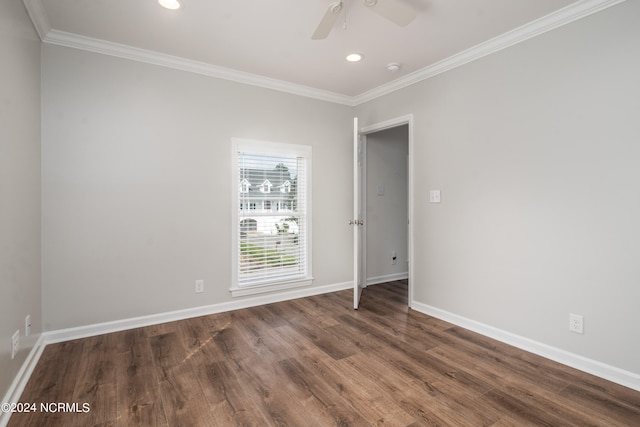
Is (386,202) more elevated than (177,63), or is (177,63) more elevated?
(177,63)

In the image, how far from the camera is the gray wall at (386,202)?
15.1 ft

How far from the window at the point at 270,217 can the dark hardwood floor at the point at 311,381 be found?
76 cm

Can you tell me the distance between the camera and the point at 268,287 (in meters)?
3.81

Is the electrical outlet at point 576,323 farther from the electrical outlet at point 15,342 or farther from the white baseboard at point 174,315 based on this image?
the electrical outlet at point 15,342

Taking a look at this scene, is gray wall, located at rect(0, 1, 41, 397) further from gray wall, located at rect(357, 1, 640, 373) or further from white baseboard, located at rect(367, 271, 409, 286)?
white baseboard, located at rect(367, 271, 409, 286)

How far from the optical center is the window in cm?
363

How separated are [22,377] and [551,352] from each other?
3.86 m

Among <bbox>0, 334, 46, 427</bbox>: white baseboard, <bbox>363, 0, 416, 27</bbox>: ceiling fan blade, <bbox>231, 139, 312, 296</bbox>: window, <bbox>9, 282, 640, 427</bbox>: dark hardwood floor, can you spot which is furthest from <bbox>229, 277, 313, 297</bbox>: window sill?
<bbox>363, 0, 416, 27</bbox>: ceiling fan blade

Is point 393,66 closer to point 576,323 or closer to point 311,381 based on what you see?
point 576,323

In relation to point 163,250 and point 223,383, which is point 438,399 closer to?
point 223,383

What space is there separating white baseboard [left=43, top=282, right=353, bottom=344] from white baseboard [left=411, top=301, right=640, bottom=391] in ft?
5.23

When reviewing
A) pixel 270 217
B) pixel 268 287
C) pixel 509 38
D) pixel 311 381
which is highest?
pixel 509 38

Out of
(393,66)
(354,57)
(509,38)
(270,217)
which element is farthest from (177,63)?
(509,38)

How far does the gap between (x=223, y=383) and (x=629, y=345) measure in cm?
279
